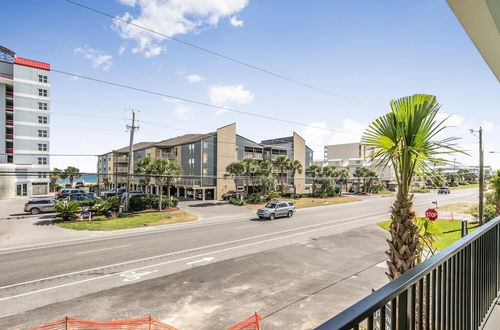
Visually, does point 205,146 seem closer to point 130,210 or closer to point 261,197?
point 261,197

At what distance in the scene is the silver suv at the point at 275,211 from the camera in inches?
1153

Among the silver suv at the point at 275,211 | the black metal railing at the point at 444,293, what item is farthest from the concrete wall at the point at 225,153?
the black metal railing at the point at 444,293

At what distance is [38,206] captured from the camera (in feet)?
101

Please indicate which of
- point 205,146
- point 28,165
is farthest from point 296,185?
point 28,165

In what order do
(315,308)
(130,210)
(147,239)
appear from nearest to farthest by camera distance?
1. (315,308)
2. (147,239)
3. (130,210)

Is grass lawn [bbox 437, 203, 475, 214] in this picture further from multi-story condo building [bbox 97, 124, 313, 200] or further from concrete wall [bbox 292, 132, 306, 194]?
concrete wall [bbox 292, 132, 306, 194]

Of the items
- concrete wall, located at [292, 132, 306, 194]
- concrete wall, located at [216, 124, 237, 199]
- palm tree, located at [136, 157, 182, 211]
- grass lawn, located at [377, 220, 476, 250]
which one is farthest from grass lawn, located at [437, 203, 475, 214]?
palm tree, located at [136, 157, 182, 211]

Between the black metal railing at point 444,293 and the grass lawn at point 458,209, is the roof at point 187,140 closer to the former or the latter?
the grass lawn at point 458,209

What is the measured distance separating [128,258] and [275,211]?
17.4m

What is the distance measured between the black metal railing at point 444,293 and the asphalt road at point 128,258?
35.2 ft

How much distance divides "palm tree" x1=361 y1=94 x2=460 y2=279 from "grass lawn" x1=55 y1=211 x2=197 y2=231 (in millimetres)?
24213

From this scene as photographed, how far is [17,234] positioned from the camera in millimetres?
21344

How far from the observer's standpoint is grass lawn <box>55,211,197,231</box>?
24.2m

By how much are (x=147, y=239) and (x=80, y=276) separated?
756cm
